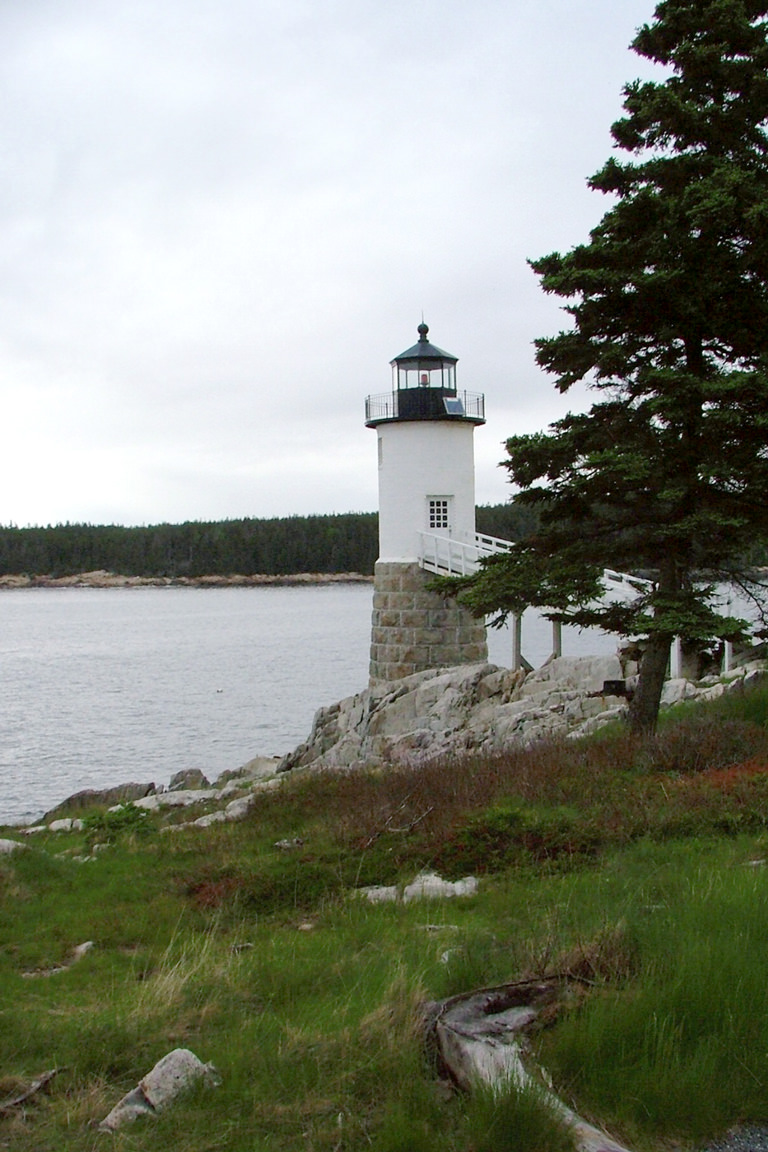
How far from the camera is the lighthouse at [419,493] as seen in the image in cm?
2833

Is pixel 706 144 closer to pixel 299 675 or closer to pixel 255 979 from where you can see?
pixel 255 979

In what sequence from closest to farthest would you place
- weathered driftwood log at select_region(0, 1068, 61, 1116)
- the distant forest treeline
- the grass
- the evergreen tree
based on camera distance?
1. the grass
2. weathered driftwood log at select_region(0, 1068, 61, 1116)
3. the evergreen tree
4. the distant forest treeline

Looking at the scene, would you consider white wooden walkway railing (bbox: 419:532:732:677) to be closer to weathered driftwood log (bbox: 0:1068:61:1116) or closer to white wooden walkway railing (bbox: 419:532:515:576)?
white wooden walkway railing (bbox: 419:532:515:576)

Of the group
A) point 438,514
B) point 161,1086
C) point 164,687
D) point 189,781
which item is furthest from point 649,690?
point 164,687

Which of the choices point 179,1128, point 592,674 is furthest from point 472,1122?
point 592,674

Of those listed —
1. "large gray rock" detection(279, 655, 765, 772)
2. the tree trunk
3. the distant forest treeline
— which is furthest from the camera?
the distant forest treeline

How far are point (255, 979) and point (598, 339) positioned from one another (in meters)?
8.65

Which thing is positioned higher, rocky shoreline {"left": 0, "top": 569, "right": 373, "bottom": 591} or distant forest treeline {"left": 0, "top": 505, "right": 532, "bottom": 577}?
distant forest treeline {"left": 0, "top": 505, "right": 532, "bottom": 577}

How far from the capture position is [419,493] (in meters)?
29.2

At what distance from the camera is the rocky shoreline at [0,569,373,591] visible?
128m

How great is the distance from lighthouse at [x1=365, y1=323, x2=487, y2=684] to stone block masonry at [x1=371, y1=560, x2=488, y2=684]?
31mm

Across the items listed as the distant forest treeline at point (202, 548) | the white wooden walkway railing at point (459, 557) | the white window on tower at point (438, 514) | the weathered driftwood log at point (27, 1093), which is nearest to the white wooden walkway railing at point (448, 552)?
the white wooden walkway railing at point (459, 557)

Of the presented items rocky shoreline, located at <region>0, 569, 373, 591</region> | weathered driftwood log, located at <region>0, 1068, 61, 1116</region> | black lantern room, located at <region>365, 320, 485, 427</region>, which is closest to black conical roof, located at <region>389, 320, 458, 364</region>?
black lantern room, located at <region>365, 320, 485, 427</region>

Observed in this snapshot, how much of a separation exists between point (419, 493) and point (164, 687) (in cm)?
1751
